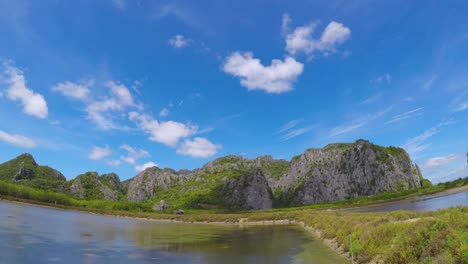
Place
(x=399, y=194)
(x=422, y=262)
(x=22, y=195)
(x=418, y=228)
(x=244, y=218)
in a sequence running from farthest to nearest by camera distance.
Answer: (x=399, y=194), (x=22, y=195), (x=244, y=218), (x=418, y=228), (x=422, y=262)

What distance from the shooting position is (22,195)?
146125 millimetres

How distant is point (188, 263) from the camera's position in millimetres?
25812

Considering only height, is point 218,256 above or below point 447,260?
below

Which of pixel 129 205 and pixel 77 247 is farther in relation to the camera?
pixel 129 205

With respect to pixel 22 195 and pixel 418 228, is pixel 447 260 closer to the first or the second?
pixel 418 228

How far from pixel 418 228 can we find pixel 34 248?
31892 millimetres

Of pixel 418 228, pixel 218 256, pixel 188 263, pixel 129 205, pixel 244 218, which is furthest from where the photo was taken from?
pixel 129 205

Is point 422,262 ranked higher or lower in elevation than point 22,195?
lower

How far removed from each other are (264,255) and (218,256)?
483 centimetres

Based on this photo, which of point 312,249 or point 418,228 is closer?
point 418,228

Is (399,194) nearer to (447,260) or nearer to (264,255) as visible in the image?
(264,255)

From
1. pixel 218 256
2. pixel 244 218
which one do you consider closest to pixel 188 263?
pixel 218 256

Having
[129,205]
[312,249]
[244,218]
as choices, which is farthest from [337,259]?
[129,205]

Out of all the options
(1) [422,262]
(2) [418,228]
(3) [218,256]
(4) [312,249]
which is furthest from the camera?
(4) [312,249]
